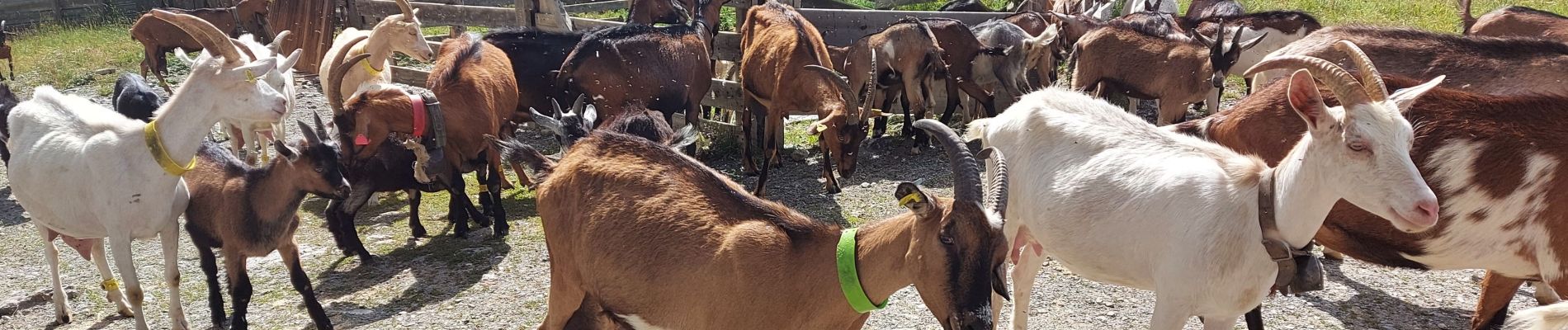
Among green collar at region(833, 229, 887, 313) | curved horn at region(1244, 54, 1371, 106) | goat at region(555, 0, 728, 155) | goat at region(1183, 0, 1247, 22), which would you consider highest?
curved horn at region(1244, 54, 1371, 106)

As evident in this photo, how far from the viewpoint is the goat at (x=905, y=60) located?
9.55 m

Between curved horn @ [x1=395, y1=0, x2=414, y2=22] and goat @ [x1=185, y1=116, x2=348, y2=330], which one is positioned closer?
goat @ [x1=185, y1=116, x2=348, y2=330]

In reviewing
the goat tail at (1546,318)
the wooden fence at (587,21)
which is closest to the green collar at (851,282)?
the goat tail at (1546,318)

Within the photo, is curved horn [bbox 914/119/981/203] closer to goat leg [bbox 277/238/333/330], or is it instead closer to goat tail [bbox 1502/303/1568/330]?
goat tail [bbox 1502/303/1568/330]

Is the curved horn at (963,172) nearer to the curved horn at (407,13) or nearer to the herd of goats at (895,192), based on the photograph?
the herd of goats at (895,192)

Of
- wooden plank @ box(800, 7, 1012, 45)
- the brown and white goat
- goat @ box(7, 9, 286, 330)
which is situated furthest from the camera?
wooden plank @ box(800, 7, 1012, 45)

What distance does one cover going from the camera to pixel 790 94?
8.62 m

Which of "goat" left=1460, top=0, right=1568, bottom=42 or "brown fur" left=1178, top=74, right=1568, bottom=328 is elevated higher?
"brown fur" left=1178, top=74, right=1568, bottom=328

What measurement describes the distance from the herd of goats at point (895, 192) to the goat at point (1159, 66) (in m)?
0.18

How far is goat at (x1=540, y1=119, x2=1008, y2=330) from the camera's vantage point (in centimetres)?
310

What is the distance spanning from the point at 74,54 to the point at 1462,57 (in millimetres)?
19005

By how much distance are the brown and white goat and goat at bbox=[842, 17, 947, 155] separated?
208 inches

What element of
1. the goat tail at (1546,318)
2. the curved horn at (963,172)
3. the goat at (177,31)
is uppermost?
the curved horn at (963,172)

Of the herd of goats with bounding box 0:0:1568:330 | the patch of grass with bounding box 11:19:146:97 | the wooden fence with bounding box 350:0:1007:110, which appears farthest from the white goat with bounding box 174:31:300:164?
the patch of grass with bounding box 11:19:146:97
